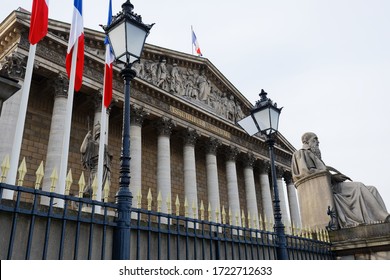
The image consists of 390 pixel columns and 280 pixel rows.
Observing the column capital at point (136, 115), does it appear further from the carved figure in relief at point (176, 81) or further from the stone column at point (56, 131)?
the stone column at point (56, 131)

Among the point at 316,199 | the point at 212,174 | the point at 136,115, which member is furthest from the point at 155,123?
the point at 316,199

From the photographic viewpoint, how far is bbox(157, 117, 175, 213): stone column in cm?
1976

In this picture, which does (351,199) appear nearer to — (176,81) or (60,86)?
(60,86)

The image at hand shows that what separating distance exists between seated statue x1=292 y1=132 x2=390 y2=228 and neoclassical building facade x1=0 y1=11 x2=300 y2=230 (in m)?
3.85

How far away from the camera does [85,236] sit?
12.8 feet

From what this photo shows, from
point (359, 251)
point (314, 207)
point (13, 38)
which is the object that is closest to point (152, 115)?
point (13, 38)

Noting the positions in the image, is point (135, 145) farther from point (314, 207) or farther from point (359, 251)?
point (359, 251)

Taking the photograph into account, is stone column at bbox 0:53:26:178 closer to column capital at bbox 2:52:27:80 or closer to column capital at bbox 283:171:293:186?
column capital at bbox 2:52:27:80

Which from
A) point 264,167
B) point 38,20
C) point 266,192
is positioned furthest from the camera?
point 264,167

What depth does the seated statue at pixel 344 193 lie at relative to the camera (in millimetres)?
8273

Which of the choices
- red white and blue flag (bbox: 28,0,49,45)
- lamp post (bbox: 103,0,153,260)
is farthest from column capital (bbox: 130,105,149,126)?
lamp post (bbox: 103,0,153,260)

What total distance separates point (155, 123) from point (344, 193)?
1461cm

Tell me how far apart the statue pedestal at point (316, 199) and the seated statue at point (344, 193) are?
192 millimetres

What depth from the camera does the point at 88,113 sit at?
811 inches
